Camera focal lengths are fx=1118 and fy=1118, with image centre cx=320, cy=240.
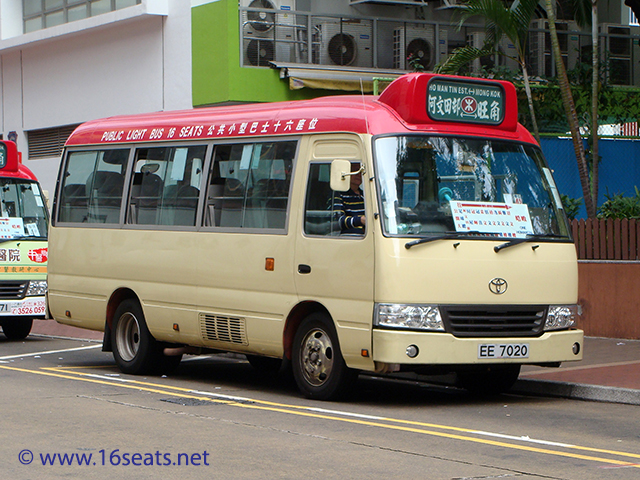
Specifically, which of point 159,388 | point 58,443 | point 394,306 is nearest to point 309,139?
point 394,306

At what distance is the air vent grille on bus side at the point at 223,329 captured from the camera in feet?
35.7

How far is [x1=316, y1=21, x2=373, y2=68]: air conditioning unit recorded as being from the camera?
22484 millimetres

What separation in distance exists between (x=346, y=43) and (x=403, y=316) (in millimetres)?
14143

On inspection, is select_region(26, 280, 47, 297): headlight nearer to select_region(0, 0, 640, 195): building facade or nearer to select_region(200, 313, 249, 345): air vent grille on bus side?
select_region(200, 313, 249, 345): air vent grille on bus side

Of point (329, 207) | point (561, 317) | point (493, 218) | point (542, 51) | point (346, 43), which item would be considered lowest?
point (561, 317)

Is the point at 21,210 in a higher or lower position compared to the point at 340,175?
lower

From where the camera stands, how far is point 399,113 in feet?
32.6

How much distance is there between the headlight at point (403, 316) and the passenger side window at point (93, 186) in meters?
4.29

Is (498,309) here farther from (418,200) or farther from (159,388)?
(159,388)

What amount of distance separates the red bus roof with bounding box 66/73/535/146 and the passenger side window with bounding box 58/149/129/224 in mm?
1560

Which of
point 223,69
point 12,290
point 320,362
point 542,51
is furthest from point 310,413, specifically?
point 542,51

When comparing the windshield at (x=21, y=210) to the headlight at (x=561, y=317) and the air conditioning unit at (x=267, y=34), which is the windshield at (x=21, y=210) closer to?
the air conditioning unit at (x=267, y=34)

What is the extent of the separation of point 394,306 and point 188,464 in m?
2.95

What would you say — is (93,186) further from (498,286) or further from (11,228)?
(498,286)
